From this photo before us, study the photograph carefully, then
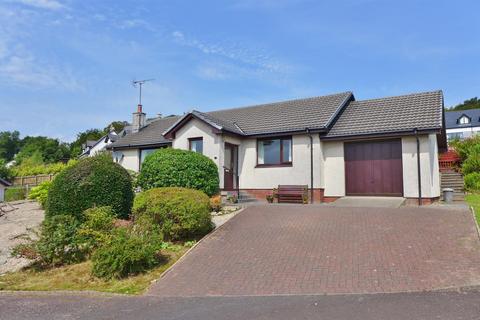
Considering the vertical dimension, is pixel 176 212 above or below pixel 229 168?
below

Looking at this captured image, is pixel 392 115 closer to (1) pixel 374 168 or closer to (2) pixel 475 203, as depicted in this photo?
(1) pixel 374 168

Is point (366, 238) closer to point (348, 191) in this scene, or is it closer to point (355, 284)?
point (355, 284)

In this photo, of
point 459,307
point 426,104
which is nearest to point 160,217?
point 459,307

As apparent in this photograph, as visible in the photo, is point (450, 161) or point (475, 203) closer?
point (475, 203)

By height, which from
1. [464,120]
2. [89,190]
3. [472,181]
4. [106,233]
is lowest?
[106,233]

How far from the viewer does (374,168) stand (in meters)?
16.3

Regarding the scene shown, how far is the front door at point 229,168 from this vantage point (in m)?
18.3

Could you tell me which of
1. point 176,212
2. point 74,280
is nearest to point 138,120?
point 176,212

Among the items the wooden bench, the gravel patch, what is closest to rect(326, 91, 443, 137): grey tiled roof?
the wooden bench

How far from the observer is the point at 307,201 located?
659 inches

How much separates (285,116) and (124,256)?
1340cm

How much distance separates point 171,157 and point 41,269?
23.1ft

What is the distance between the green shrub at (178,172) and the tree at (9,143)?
10999 cm

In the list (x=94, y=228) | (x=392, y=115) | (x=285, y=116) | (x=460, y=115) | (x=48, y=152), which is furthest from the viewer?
(x=48, y=152)
